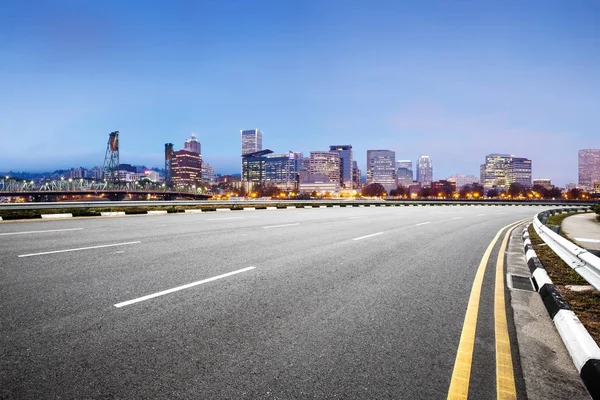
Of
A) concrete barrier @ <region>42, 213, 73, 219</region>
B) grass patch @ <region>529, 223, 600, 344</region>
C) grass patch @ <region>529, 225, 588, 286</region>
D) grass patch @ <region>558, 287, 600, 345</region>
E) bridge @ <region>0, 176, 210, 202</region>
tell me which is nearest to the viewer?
grass patch @ <region>558, 287, 600, 345</region>

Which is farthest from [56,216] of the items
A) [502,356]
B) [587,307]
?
[587,307]

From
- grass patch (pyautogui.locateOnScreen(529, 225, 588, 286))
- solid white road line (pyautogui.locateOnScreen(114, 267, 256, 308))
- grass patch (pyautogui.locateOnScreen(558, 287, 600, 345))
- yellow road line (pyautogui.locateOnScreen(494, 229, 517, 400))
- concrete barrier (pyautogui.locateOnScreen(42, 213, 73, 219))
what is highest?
concrete barrier (pyautogui.locateOnScreen(42, 213, 73, 219))

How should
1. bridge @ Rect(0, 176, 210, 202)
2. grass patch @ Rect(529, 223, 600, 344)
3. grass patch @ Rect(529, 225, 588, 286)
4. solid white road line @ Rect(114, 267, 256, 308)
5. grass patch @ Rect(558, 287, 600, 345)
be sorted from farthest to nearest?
bridge @ Rect(0, 176, 210, 202)
grass patch @ Rect(529, 225, 588, 286)
solid white road line @ Rect(114, 267, 256, 308)
grass patch @ Rect(529, 223, 600, 344)
grass patch @ Rect(558, 287, 600, 345)

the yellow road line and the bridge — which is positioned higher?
the bridge

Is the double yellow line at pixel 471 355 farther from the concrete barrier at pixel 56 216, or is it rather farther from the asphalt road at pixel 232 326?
the concrete barrier at pixel 56 216

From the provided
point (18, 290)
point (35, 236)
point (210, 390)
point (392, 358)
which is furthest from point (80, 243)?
point (392, 358)

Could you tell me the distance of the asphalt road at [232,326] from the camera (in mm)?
2797

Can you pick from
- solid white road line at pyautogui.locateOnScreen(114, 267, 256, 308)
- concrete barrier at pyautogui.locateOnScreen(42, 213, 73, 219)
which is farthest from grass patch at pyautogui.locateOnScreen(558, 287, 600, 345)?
concrete barrier at pyautogui.locateOnScreen(42, 213, 73, 219)

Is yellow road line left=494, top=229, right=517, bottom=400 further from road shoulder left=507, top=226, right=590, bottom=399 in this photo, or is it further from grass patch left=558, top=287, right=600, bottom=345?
grass patch left=558, top=287, right=600, bottom=345

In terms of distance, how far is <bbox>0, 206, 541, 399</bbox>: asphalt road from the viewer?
280 centimetres

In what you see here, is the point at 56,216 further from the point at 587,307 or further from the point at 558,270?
the point at 587,307

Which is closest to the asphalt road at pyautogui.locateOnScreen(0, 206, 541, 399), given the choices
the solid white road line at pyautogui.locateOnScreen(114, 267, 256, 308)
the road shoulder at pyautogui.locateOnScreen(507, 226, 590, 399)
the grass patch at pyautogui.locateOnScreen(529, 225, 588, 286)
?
the solid white road line at pyautogui.locateOnScreen(114, 267, 256, 308)

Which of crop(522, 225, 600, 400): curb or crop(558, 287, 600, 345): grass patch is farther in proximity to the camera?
crop(558, 287, 600, 345): grass patch

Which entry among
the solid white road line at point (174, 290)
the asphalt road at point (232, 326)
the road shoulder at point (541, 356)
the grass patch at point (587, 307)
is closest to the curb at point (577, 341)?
the road shoulder at point (541, 356)
